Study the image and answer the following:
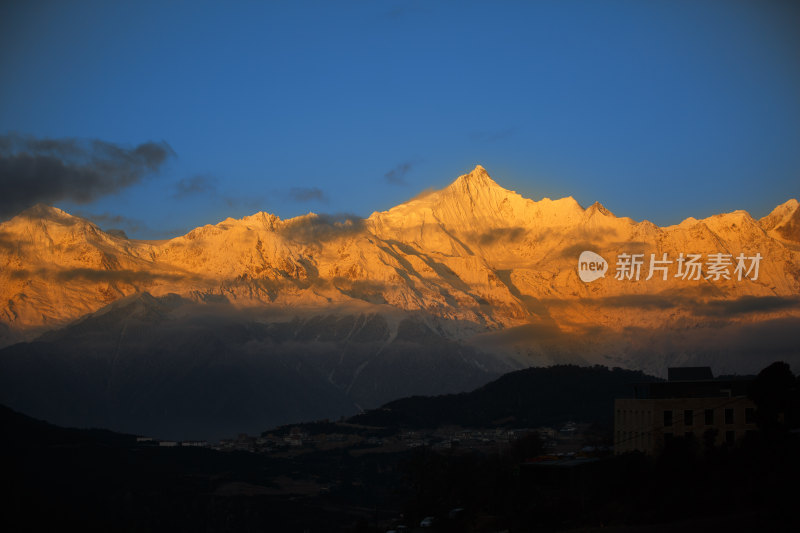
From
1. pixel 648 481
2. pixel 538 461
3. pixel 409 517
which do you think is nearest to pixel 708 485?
pixel 648 481

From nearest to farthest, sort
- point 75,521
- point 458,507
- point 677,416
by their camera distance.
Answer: point 677,416
point 458,507
point 75,521

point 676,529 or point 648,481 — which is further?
point 648,481

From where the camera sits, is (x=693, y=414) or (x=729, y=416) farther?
(x=729, y=416)

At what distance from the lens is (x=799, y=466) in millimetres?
81188

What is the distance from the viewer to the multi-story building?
100m

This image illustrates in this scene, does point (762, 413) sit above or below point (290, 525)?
above

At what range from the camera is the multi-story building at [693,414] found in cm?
10050

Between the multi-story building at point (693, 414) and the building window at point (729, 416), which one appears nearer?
the multi-story building at point (693, 414)

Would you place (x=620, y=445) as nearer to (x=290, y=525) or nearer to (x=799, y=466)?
(x=799, y=466)

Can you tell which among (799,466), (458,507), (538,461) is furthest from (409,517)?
(799,466)

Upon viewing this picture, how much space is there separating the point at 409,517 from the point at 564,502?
42.9 meters

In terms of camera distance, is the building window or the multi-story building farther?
the building window

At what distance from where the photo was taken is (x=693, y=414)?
101 metres

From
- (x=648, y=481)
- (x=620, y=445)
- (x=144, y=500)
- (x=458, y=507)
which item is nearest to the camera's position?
(x=648, y=481)
